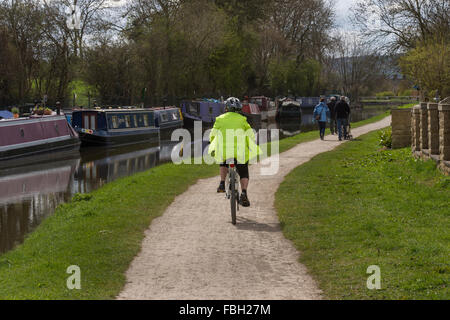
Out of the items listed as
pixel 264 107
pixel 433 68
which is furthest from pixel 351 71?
pixel 433 68

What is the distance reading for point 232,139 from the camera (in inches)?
369

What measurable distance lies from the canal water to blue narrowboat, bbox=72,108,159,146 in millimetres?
675

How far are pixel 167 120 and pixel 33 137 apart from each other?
14526 mm

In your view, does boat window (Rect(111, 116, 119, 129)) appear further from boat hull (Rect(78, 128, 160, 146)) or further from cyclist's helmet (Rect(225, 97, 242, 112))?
cyclist's helmet (Rect(225, 97, 242, 112))

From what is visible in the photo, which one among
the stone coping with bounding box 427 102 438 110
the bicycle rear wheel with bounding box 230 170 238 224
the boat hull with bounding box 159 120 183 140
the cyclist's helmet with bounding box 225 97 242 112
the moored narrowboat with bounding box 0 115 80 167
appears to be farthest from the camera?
the boat hull with bounding box 159 120 183 140

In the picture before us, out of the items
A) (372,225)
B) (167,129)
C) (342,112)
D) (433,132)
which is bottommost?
(372,225)

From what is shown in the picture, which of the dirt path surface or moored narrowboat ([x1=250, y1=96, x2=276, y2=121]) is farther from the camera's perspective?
moored narrowboat ([x1=250, y1=96, x2=276, y2=121])

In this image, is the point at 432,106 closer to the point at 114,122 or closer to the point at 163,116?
the point at 114,122

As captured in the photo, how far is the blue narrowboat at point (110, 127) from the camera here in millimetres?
33031

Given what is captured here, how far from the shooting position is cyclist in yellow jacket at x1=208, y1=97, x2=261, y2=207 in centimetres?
938

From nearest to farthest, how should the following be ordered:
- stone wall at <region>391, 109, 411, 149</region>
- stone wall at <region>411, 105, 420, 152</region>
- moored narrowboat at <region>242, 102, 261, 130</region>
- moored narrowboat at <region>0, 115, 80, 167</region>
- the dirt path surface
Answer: the dirt path surface → stone wall at <region>411, 105, 420, 152</region> → stone wall at <region>391, 109, 411, 149</region> → moored narrowboat at <region>0, 115, 80, 167</region> → moored narrowboat at <region>242, 102, 261, 130</region>

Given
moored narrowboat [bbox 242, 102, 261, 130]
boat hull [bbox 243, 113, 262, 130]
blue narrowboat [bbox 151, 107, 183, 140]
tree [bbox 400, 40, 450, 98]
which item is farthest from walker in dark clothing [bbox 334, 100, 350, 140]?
moored narrowboat [bbox 242, 102, 261, 130]

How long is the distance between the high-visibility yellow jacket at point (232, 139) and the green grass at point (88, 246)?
4.93 ft

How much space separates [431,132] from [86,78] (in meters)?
34.6
